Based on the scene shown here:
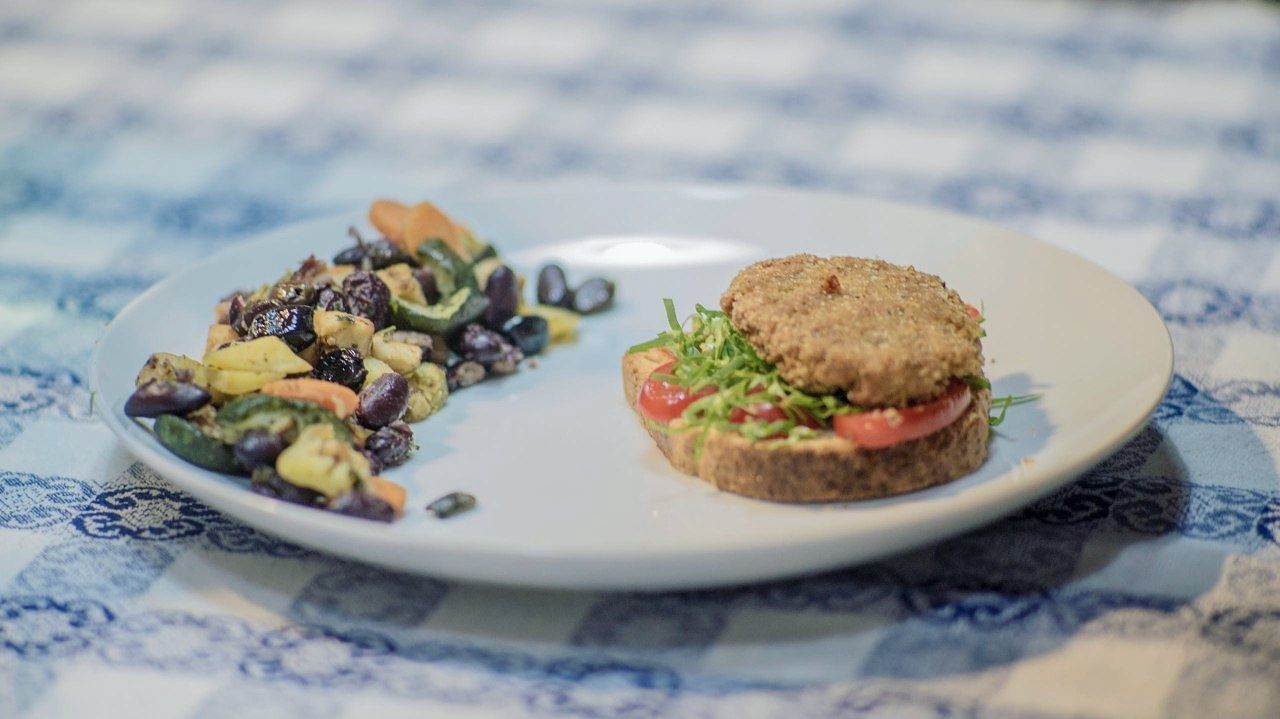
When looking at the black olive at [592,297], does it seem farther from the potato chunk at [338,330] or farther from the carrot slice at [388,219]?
the potato chunk at [338,330]

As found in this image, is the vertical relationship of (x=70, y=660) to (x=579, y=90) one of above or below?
below

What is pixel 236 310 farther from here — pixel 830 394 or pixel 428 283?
pixel 830 394

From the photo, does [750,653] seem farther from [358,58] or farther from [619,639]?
[358,58]

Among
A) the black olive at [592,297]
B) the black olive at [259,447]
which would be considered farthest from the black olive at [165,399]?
the black olive at [592,297]

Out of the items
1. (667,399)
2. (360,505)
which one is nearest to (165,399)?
(360,505)

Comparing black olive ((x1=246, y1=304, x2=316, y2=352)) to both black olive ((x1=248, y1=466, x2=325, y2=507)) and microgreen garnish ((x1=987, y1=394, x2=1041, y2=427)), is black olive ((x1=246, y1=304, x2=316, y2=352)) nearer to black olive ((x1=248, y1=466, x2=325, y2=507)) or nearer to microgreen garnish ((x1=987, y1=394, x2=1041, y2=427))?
black olive ((x1=248, y1=466, x2=325, y2=507))

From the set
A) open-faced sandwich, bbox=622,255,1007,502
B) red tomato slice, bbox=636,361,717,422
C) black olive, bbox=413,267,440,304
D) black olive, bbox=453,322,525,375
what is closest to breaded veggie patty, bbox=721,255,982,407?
open-faced sandwich, bbox=622,255,1007,502

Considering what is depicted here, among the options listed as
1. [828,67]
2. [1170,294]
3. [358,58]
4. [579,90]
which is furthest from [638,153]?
[1170,294]
